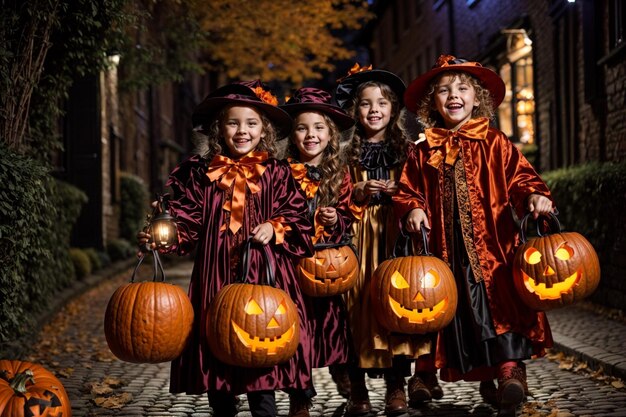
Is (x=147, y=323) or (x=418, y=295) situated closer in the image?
(x=147, y=323)

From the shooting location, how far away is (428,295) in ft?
14.9

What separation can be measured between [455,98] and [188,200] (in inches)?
70.8

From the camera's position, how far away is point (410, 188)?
5.09 m

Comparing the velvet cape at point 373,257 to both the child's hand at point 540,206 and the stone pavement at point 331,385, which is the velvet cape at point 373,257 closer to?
the stone pavement at point 331,385

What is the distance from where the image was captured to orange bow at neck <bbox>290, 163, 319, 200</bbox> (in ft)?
17.7

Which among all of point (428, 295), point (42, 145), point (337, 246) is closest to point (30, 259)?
point (42, 145)

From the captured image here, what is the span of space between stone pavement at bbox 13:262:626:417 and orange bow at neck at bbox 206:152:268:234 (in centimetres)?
157

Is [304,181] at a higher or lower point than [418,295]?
higher

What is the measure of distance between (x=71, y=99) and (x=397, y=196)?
1242 cm

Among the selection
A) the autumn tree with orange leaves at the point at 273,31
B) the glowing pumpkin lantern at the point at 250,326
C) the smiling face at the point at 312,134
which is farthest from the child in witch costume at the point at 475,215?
the autumn tree with orange leaves at the point at 273,31

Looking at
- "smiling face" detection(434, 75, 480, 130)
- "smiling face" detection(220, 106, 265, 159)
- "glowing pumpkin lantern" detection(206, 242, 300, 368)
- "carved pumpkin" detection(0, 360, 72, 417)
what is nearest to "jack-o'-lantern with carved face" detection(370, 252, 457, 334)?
"glowing pumpkin lantern" detection(206, 242, 300, 368)

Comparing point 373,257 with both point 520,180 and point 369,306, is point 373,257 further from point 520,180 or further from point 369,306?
point 520,180

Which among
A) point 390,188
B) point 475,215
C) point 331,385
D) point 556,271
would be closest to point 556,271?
point 556,271

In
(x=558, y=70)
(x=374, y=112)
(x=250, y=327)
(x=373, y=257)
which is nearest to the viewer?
(x=250, y=327)
